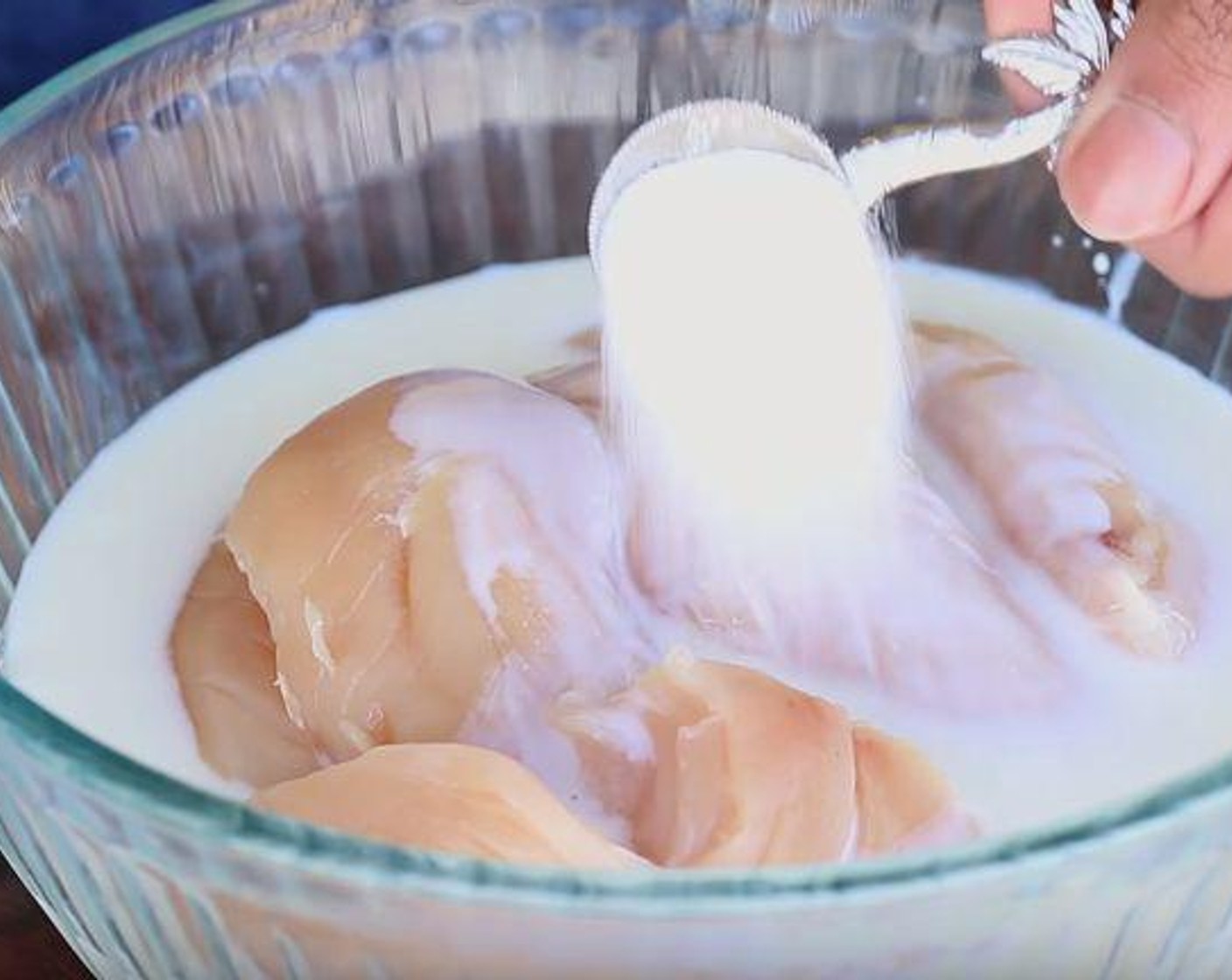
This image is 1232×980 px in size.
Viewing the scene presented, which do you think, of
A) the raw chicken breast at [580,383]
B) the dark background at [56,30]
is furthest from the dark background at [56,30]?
the raw chicken breast at [580,383]

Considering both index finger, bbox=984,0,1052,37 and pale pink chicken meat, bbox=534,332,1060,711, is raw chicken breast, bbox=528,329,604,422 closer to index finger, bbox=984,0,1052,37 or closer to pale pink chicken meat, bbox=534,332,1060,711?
pale pink chicken meat, bbox=534,332,1060,711

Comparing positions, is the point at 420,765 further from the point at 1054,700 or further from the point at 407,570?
the point at 1054,700

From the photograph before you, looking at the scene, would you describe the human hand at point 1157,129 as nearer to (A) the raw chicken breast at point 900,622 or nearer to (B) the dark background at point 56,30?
(A) the raw chicken breast at point 900,622

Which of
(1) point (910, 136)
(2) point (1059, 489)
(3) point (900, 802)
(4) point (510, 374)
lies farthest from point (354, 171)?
(3) point (900, 802)

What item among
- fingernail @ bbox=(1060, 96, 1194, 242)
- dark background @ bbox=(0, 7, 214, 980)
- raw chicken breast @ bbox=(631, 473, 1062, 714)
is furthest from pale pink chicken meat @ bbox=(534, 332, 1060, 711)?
dark background @ bbox=(0, 7, 214, 980)

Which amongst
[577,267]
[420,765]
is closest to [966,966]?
[420,765]
